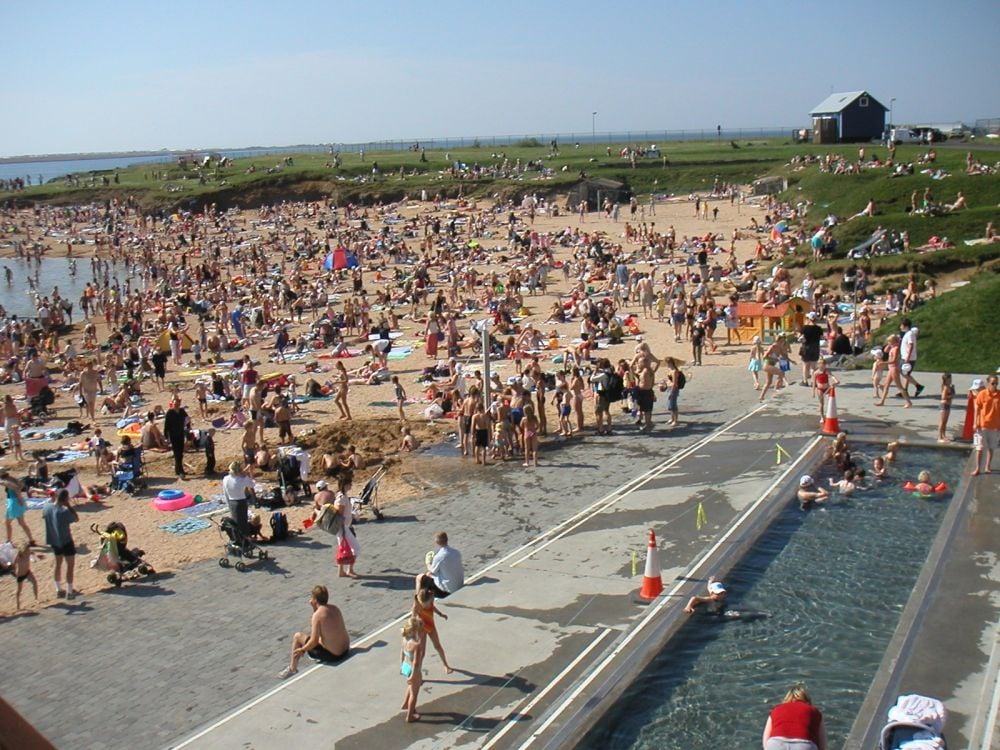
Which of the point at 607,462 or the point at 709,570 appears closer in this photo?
the point at 709,570

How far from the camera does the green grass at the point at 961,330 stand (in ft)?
65.5

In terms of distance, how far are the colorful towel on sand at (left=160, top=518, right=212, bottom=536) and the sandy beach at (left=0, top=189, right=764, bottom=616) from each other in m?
0.14

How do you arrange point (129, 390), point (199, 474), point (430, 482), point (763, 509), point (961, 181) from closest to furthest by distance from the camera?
point (763, 509) → point (430, 482) → point (199, 474) → point (129, 390) → point (961, 181)

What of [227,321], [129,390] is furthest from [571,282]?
[129,390]

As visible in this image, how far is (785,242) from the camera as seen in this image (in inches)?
1502

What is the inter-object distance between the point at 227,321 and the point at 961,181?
26503 mm

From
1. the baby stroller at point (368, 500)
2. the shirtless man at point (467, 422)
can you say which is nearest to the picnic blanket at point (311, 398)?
the shirtless man at point (467, 422)

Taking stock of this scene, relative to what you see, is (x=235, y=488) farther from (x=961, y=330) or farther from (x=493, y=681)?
(x=961, y=330)

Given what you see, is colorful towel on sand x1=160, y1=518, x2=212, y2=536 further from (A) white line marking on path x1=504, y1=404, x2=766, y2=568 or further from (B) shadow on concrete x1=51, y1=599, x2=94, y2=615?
(A) white line marking on path x1=504, y1=404, x2=766, y2=568

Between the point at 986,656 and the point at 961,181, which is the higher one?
the point at 961,181

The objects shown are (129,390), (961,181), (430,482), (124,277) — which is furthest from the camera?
(124,277)

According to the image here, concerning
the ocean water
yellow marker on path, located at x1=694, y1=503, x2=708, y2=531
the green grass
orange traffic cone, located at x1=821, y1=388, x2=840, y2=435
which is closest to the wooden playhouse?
the green grass

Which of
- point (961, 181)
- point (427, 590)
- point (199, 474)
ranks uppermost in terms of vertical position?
point (961, 181)

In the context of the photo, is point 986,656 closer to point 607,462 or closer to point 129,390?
point 607,462
